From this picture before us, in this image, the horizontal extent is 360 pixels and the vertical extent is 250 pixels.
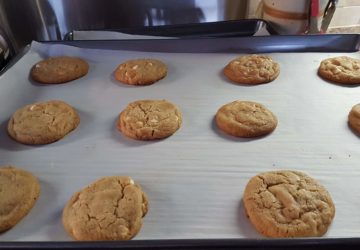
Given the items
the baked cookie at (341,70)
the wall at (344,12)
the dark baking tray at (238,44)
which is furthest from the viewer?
the wall at (344,12)

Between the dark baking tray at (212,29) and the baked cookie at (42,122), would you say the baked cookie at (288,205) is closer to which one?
the baked cookie at (42,122)

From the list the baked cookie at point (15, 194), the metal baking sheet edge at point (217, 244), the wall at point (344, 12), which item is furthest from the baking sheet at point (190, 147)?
the wall at point (344, 12)

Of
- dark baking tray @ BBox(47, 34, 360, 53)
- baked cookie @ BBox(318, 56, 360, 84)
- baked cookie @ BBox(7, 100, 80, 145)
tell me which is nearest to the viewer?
baked cookie @ BBox(7, 100, 80, 145)

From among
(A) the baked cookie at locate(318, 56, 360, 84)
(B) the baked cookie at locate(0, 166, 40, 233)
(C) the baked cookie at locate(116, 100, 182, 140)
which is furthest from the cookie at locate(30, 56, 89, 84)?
(A) the baked cookie at locate(318, 56, 360, 84)

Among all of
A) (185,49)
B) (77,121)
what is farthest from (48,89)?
(185,49)

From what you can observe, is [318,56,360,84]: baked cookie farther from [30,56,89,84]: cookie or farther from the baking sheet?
[30,56,89,84]: cookie

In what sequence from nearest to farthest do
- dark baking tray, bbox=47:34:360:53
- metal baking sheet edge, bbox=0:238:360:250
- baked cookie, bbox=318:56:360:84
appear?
metal baking sheet edge, bbox=0:238:360:250
baked cookie, bbox=318:56:360:84
dark baking tray, bbox=47:34:360:53
